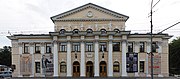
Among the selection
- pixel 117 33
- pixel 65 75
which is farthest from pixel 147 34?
pixel 65 75

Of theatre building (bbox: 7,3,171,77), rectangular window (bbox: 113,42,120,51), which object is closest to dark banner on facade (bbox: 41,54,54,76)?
theatre building (bbox: 7,3,171,77)

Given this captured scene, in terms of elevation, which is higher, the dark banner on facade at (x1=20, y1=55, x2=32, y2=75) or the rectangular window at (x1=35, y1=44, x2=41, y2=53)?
the rectangular window at (x1=35, y1=44, x2=41, y2=53)

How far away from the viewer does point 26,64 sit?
62688 millimetres

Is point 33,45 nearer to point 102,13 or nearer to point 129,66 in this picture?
point 102,13

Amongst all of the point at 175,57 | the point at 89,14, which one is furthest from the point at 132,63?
the point at 175,57

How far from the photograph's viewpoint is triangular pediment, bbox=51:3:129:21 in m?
63.7

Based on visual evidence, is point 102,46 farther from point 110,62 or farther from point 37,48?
point 37,48

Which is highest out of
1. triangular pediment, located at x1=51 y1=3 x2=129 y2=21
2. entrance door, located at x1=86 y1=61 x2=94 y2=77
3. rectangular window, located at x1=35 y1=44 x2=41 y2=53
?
triangular pediment, located at x1=51 y1=3 x2=129 y2=21

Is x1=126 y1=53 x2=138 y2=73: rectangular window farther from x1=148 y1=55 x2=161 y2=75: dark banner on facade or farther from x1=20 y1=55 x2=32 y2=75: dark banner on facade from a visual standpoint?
x1=20 y1=55 x2=32 y2=75: dark banner on facade

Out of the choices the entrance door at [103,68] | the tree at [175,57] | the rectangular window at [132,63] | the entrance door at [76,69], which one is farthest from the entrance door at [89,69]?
the tree at [175,57]

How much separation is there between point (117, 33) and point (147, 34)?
583 centimetres

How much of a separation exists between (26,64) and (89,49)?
1222cm

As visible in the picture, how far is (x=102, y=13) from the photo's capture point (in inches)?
2511

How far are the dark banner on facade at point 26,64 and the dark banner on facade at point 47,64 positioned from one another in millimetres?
2490
